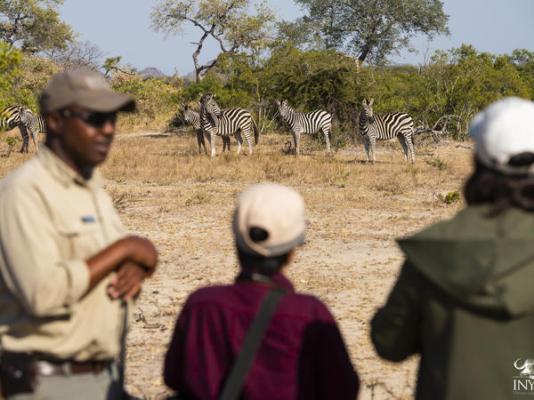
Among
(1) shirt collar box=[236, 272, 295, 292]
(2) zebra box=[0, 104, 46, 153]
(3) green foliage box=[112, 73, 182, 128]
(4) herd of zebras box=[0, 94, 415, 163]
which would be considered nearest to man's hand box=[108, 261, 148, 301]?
(1) shirt collar box=[236, 272, 295, 292]

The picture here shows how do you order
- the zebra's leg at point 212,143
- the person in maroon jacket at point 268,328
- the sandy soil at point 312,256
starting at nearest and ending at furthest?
the person in maroon jacket at point 268,328 < the sandy soil at point 312,256 < the zebra's leg at point 212,143

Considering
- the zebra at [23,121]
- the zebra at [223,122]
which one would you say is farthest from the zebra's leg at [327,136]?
the zebra at [23,121]

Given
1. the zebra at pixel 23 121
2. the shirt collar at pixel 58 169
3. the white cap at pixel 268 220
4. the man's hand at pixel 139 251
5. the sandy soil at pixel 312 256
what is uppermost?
the zebra at pixel 23 121

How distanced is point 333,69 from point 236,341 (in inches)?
892

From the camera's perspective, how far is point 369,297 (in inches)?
285

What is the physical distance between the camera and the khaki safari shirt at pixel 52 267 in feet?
7.98

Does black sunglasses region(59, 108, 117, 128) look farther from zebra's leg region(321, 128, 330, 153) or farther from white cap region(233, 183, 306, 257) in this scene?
zebra's leg region(321, 128, 330, 153)

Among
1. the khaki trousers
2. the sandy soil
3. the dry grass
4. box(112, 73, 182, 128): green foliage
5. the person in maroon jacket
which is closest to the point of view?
the person in maroon jacket

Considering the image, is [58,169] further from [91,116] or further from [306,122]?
[306,122]

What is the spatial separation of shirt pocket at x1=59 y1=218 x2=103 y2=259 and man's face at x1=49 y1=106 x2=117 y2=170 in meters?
0.19

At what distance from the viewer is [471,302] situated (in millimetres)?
2150

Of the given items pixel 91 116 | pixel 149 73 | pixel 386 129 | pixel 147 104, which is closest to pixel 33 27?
pixel 147 104

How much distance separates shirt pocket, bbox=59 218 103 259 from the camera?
2561 mm

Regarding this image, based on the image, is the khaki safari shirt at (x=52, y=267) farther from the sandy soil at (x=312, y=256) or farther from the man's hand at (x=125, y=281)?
the sandy soil at (x=312, y=256)
